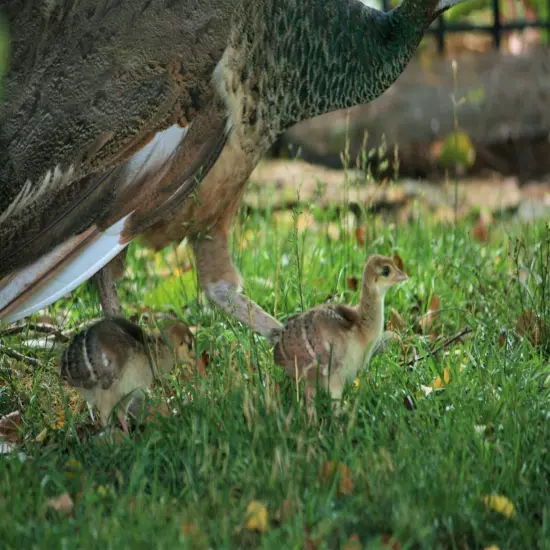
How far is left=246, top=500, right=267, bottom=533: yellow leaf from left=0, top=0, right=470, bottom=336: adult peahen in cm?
105

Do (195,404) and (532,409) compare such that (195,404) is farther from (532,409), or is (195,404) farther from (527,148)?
(527,148)

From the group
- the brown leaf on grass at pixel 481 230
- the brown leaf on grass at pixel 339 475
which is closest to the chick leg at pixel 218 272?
the brown leaf on grass at pixel 339 475

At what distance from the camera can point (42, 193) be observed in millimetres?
4152

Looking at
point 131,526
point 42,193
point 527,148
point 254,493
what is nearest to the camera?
point 131,526

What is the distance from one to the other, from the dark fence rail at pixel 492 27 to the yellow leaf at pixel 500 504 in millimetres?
6463

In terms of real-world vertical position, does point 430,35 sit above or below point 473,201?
above

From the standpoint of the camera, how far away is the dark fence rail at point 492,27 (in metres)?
9.23

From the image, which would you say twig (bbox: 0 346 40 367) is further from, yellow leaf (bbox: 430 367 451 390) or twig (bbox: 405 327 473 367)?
yellow leaf (bbox: 430 367 451 390)

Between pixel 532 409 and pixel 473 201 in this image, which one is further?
pixel 473 201

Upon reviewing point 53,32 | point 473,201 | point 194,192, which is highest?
point 53,32

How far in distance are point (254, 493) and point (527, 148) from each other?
6240 mm

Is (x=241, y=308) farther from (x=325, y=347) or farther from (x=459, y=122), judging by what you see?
(x=459, y=122)

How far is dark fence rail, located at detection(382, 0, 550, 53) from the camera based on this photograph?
9227mm

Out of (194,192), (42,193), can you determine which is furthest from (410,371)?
(42,193)
